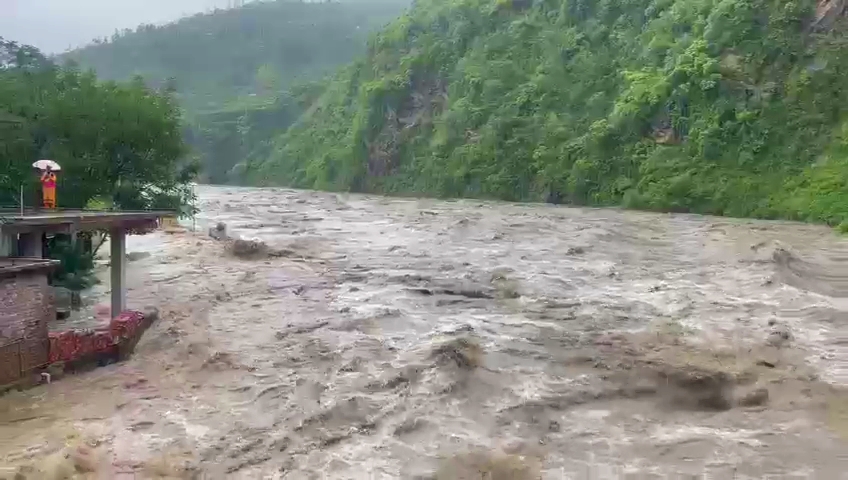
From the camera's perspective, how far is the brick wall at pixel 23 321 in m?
10.4

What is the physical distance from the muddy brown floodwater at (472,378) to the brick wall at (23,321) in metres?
0.45

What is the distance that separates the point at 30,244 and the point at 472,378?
6786mm

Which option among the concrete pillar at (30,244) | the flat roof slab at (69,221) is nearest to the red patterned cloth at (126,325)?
the flat roof slab at (69,221)

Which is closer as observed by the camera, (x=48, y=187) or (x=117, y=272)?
(x=48, y=187)

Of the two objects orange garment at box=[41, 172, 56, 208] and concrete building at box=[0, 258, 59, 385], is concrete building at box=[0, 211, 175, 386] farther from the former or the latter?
orange garment at box=[41, 172, 56, 208]

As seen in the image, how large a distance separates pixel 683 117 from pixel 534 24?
2136 cm

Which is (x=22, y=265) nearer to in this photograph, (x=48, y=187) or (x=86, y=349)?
(x=86, y=349)

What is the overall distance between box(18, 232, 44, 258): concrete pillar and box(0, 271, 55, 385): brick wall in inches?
38.7

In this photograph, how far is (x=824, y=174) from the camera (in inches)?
1281

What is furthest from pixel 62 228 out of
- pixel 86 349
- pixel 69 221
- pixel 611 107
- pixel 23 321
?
pixel 611 107

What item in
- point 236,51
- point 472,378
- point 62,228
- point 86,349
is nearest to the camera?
point 472,378

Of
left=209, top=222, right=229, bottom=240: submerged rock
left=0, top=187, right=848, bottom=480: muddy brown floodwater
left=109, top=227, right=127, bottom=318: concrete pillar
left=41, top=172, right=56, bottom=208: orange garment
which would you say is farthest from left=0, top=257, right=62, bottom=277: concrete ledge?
left=209, top=222, right=229, bottom=240: submerged rock

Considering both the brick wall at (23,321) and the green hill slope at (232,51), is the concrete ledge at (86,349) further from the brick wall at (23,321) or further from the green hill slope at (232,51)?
the green hill slope at (232,51)

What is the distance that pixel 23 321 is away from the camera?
10672mm
